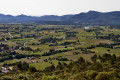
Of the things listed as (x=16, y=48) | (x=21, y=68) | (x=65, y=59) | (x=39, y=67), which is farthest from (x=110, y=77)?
(x=16, y=48)

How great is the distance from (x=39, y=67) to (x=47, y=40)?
90.7m

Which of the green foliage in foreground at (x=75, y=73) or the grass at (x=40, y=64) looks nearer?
the green foliage in foreground at (x=75, y=73)

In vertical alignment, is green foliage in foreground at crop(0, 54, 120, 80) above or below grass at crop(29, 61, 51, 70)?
above

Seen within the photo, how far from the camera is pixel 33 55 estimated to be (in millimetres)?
114250

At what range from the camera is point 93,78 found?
1693 inches

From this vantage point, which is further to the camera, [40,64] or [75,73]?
[40,64]

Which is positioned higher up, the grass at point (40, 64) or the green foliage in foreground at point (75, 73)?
the green foliage in foreground at point (75, 73)

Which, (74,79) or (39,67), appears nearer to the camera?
(74,79)

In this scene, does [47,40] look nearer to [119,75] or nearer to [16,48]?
[16,48]

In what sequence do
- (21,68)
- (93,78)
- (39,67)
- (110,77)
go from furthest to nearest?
1. (39,67)
2. (21,68)
3. (93,78)
4. (110,77)

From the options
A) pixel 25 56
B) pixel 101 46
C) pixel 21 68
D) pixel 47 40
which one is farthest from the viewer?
pixel 47 40

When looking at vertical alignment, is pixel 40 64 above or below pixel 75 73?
below

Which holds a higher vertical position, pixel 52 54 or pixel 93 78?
pixel 93 78

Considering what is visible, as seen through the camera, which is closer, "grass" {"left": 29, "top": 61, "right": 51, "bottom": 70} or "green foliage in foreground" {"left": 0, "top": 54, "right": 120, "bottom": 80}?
"green foliage in foreground" {"left": 0, "top": 54, "right": 120, "bottom": 80}
